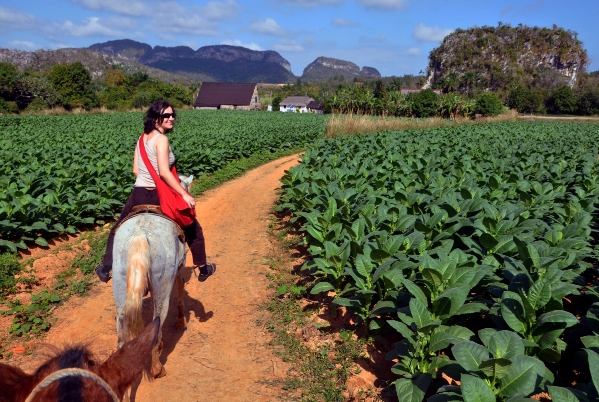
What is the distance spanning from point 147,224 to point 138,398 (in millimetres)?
1639

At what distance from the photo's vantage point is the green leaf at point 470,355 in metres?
2.73

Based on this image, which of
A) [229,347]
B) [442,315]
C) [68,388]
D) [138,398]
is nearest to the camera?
[68,388]

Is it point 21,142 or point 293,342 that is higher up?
point 21,142

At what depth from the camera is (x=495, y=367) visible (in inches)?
103

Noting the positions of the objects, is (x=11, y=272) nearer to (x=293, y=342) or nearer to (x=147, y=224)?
(x=147, y=224)

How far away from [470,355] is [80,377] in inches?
90.9

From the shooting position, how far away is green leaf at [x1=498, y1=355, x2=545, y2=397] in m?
2.54

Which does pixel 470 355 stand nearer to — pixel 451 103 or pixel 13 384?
pixel 13 384

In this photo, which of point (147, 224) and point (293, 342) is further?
point (293, 342)

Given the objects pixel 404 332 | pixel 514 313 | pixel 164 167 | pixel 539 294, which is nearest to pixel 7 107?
pixel 164 167

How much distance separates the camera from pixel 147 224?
3699mm

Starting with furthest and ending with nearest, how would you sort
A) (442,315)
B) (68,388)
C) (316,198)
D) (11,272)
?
(316,198) → (11,272) → (442,315) → (68,388)

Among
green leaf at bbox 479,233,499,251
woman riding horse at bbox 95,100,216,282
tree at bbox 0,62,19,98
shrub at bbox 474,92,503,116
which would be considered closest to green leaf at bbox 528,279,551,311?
green leaf at bbox 479,233,499,251

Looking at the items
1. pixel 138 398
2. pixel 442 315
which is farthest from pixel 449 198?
pixel 138 398
